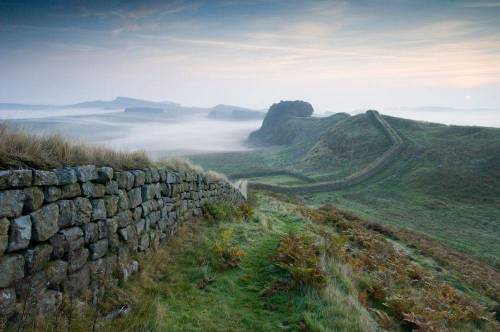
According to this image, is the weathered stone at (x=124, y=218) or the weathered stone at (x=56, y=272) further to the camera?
the weathered stone at (x=124, y=218)

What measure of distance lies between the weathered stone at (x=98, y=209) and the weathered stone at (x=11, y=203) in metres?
1.48

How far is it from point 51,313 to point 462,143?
236 ft

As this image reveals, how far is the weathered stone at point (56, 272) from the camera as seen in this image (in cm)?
490

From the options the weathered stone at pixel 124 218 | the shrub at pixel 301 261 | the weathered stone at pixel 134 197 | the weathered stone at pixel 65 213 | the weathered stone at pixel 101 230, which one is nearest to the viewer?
the weathered stone at pixel 65 213

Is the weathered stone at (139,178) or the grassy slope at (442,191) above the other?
the weathered stone at (139,178)

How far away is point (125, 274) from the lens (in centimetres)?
662

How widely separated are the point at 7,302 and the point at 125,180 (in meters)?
3.18

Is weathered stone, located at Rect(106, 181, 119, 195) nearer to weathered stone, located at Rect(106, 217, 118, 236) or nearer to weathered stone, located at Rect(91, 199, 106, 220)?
weathered stone, located at Rect(91, 199, 106, 220)

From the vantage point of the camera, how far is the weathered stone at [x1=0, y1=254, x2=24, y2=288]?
4.25 m

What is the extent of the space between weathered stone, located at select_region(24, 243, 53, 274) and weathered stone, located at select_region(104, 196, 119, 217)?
152 cm

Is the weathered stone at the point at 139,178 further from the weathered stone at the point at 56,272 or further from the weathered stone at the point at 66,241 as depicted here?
the weathered stone at the point at 56,272

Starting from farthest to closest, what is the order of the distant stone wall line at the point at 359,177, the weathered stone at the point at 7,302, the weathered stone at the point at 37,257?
1. the distant stone wall line at the point at 359,177
2. the weathered stone at the point at 37,257
3. the weathered stone at the point at 7,302

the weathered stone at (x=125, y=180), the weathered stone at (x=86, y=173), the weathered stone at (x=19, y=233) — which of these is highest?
the weathered stone at (x=86, y=173)

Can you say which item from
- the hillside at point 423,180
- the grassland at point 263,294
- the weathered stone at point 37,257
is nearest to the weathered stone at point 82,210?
the weathered stone at point 37,257
